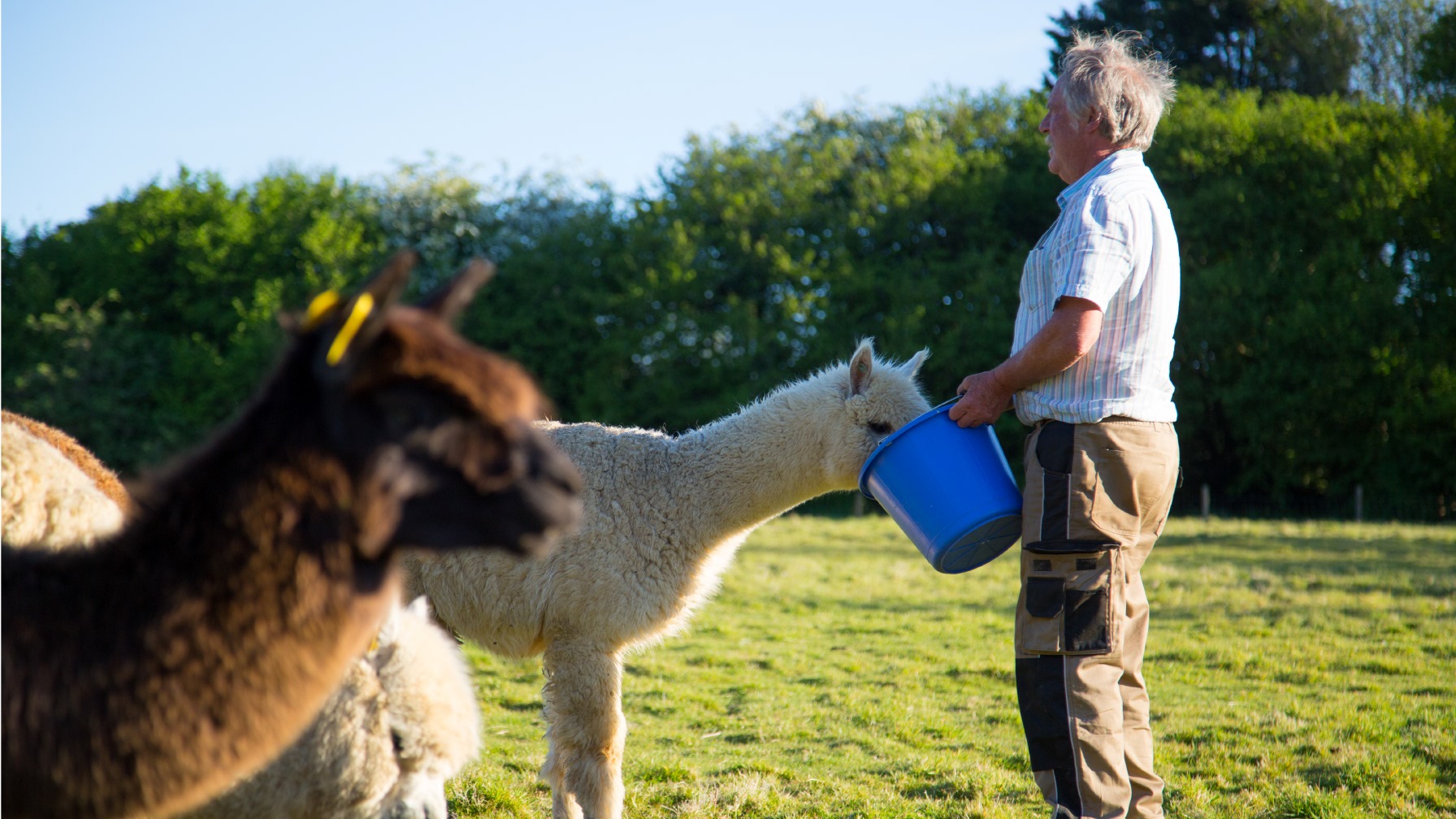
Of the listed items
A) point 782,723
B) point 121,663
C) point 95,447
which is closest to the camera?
point 121,663

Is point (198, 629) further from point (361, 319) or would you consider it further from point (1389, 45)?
point (1389, 45)

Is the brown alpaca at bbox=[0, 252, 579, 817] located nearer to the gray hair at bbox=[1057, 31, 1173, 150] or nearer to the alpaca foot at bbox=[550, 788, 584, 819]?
the gray hair at bbox=[1057, 31, 1173, 150]

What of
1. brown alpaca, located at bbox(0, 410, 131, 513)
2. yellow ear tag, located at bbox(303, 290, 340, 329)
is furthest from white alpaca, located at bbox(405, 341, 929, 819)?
yellow ear tag, located at bbox(303, 290, 340, 329)

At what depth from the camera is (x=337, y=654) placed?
6.30 ft

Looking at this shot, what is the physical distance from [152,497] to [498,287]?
28058mm

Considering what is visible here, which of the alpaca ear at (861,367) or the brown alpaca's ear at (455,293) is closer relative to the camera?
the brown alpaca's ear at (455,293)

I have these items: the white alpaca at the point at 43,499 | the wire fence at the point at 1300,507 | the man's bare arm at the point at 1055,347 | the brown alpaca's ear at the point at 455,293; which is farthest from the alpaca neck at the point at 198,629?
the wire fence at the point at 1300,507

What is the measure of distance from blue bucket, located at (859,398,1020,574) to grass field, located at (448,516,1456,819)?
154 cm

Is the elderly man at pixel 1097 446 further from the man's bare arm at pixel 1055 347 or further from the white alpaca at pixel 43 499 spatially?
the white alpaca at pixel 43 499

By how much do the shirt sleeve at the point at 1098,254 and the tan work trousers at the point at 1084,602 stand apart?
0.43m

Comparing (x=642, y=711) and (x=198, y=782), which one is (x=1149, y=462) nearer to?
(x=198, y=782)

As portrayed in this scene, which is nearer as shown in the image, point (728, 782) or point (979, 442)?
point (979, 442)

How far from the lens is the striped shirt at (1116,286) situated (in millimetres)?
3217

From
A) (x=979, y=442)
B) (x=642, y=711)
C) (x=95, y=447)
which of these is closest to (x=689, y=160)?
(x=95, y=447)
